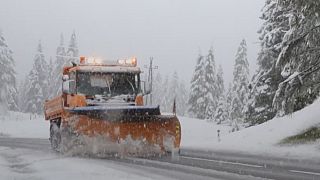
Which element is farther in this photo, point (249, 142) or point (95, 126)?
point (249, 142)

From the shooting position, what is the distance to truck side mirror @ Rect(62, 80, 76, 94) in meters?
16.1

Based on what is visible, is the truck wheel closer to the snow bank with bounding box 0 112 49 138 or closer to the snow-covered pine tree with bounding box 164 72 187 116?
the snow bank with bounding box 0 112 49 138

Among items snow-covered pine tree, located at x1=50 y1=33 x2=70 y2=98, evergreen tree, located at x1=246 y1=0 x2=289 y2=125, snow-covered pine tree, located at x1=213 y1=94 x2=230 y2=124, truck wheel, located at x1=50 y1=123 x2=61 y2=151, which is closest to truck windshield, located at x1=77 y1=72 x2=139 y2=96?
truck wheel, located at x1=50 y1=123 x2=61 y2=151

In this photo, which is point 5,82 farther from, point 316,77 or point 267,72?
point 316,77

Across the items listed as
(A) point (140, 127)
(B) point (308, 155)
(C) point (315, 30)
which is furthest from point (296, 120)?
(A) point (140, 127)

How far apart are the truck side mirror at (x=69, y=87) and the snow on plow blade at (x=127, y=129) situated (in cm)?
111

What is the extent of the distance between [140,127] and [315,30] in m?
6.08

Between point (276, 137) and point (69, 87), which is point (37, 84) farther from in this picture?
point (69, 87)

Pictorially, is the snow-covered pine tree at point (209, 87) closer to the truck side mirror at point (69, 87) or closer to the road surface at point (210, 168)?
the truck side mirror at point (69, 87)

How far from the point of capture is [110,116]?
15047mm

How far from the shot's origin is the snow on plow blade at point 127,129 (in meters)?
14.8

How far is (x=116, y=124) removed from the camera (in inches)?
595

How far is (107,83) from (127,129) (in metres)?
1.85

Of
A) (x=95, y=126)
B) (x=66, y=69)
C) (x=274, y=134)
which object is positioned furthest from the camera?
(x=274, y=134)
